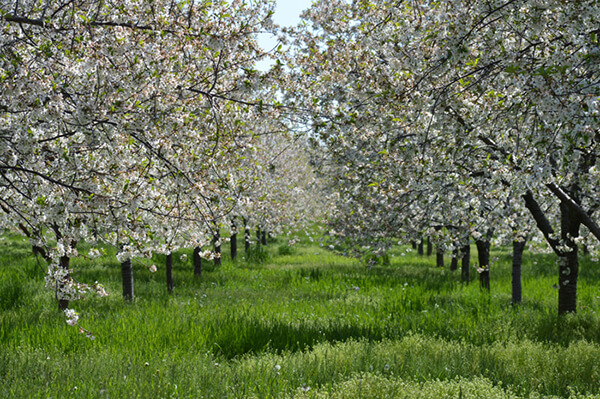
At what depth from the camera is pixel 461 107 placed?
5.43m

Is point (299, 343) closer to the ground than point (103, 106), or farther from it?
closer to the ground

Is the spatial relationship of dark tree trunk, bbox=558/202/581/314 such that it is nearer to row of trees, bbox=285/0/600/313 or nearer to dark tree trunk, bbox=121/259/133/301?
row of trees, bbox=285/0/600/313

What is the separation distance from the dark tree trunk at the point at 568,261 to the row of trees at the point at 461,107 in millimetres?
25

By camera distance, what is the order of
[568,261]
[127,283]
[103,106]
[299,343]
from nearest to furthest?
1. [103,106]
2. [299,343]
3. [568,261]
4. [127,283]

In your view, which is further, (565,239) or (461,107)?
(565,239)

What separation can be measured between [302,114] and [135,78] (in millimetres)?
2079

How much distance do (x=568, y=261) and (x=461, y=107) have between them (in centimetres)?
445

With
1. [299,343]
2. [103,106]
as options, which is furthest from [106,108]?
[299,343]

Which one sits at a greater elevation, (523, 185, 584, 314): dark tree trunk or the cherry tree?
the cherry tree

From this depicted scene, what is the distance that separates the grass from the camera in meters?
4.66

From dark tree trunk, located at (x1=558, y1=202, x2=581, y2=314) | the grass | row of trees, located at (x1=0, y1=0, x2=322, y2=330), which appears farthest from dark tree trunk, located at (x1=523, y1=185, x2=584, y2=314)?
row of trees, located at (x1=0, y1=0, x2=322, y2=330)

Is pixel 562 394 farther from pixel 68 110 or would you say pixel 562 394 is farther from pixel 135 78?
pixel 68 110

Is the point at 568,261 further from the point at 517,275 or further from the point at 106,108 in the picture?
the point at 106,108

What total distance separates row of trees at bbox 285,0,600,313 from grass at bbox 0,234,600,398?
1581 millimetres
